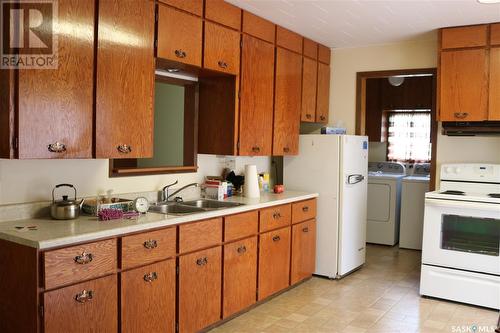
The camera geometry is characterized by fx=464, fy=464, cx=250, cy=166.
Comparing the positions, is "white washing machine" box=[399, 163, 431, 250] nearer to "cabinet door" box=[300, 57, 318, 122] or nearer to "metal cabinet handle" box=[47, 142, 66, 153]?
"cabinet door" box=[300, 57, 318, 122]

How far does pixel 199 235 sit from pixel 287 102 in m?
1.78

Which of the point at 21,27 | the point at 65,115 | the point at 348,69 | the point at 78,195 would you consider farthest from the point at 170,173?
the point at 348,69

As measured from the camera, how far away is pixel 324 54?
485 cm

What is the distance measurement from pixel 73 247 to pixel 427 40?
3751mm

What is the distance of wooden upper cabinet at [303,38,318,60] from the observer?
14.8 ft

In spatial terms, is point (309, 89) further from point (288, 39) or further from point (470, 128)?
point (470, 128)

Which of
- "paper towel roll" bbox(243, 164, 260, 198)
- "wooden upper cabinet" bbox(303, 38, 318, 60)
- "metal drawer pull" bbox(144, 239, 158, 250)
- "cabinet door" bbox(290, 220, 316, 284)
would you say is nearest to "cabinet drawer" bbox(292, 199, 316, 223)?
"cabinet door" bbox(290, 220, 316, 284)

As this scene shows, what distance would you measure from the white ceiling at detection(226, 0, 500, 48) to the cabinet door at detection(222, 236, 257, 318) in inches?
69.8

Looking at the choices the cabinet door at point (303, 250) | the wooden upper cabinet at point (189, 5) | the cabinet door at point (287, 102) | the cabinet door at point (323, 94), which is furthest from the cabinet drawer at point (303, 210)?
the wooden upper cabinet at point (189, 5)

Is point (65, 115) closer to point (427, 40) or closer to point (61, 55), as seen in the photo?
point (61, 55)

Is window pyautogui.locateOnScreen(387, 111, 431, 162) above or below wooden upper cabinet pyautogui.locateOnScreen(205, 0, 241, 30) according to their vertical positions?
below

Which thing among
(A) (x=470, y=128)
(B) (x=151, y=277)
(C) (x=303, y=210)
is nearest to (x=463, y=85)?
(A) (x=470, y=128)

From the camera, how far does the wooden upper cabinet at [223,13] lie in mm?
3273

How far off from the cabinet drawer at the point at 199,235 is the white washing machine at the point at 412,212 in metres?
3.26
